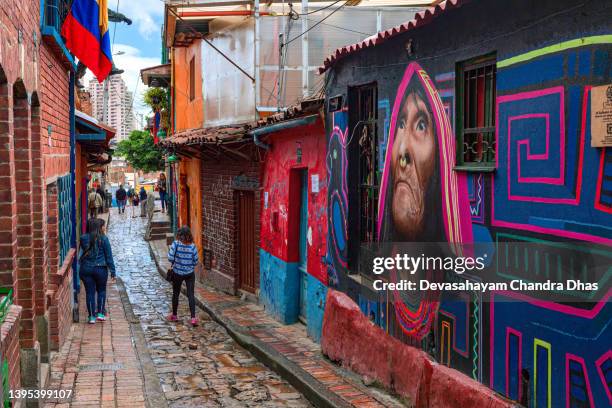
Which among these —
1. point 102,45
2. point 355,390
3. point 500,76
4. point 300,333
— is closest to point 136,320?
point 300,333

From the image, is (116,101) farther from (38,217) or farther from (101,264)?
(38,217)

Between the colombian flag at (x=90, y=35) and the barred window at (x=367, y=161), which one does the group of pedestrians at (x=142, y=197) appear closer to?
the colombian flag at (x=90, y=35)

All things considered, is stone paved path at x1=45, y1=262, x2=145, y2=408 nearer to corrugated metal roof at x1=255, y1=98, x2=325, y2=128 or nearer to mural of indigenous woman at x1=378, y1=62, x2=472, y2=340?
mural of indigenous woman at x1=378, y1=62, x2=472, y2=340

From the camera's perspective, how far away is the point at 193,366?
367 inches

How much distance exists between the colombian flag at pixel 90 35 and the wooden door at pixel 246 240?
4606mm

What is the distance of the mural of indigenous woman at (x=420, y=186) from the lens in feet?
20.2

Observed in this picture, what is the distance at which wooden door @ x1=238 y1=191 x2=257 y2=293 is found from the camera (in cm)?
1395

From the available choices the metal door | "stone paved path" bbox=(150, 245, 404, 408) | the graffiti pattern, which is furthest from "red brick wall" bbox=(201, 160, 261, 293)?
the graffiti pattern

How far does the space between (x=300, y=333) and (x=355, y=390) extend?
10.7 feet

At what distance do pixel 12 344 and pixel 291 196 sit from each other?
6179mm

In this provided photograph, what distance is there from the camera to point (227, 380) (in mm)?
8703

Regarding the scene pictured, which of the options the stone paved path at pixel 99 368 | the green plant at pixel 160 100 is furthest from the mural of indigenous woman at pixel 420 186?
the green plant at pixel 160 100
